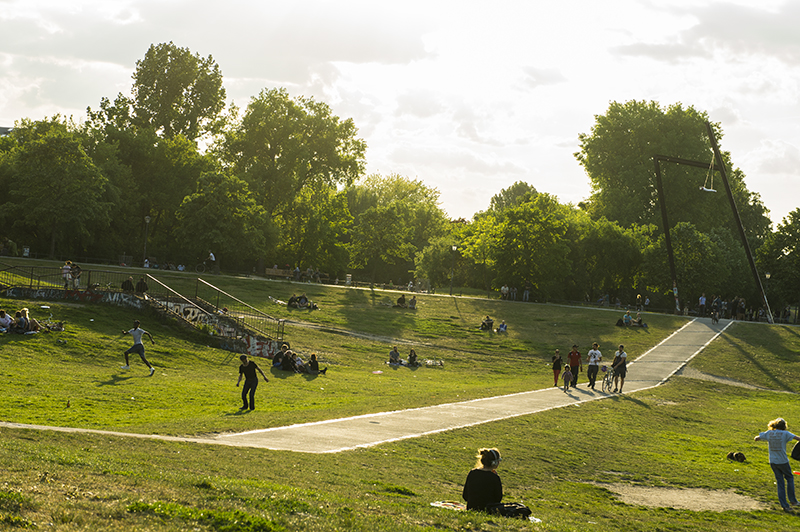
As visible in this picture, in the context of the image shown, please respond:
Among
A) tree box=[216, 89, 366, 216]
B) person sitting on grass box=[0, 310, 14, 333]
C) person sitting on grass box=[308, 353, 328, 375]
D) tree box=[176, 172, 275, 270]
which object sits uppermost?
tree box=[216, 89, 366, 216]

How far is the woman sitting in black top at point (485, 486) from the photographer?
28.5ft

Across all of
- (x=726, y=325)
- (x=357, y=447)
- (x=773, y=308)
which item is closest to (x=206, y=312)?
(x=357, y=447)

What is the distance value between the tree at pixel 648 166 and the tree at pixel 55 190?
54.4 meters

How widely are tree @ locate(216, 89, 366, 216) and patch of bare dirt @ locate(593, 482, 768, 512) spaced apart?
6194cm

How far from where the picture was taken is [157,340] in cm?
2842

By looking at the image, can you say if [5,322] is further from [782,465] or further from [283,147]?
[283,147]

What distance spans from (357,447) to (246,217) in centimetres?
5037

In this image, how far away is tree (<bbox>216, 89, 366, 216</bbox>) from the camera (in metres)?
73.4

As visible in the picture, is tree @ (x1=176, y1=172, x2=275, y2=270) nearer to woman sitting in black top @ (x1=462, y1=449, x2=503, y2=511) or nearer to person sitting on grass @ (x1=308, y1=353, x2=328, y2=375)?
person sitting on grass @ (x1=308, y1=353, x2=328, y2=375)

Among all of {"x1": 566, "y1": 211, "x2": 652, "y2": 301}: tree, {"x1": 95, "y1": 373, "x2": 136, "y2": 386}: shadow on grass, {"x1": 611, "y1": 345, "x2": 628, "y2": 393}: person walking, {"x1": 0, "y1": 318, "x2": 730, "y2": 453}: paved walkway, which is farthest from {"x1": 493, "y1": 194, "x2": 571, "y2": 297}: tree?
{"x1": 95, "y1": 373, "x2": 136, "y2": 386}: shadow on grass

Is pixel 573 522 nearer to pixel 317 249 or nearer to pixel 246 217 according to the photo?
pixel 246 217

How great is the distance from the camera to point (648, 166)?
249ft

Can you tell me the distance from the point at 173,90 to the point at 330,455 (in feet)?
234

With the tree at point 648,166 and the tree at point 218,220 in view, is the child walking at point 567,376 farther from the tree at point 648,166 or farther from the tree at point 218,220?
the tree at point 648,166
